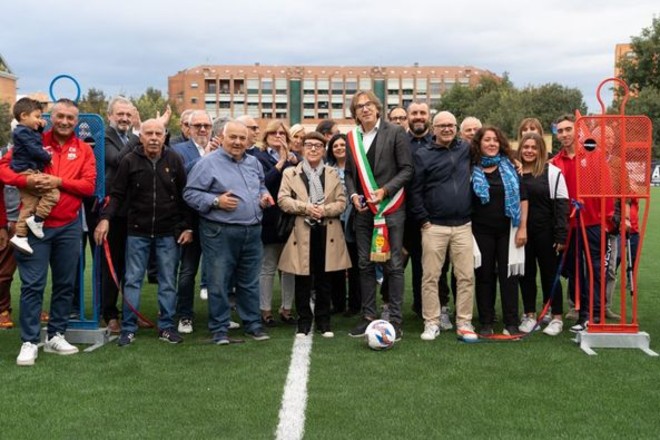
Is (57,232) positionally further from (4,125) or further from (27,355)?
(4,125)

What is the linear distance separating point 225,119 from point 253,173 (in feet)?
2.89

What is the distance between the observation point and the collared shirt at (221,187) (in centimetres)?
640

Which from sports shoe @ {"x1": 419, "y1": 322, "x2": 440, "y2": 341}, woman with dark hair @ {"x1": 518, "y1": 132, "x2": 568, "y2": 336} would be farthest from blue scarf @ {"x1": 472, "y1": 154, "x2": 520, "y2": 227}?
sports shoe @ {"x1": 419, "y1": 322, "x2": 440, "y2": 341}

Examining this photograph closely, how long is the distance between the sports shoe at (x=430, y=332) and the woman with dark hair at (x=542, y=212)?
90 cm

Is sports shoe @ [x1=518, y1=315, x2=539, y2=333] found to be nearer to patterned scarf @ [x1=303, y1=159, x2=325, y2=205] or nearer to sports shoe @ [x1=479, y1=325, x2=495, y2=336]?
sports shoe @ [x1=479, y1=325, x2=495, y2=336]

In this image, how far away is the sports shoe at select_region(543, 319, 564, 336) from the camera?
22.7 feet

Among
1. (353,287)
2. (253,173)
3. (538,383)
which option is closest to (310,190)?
(253,173)

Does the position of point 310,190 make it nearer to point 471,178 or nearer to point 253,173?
point 253,173

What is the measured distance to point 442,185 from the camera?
21.7 ft

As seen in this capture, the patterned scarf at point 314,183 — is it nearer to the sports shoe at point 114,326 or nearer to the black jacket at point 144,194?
the black jacket at point 144,194

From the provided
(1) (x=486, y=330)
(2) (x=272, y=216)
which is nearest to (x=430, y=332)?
(1) (x=486, y=330)

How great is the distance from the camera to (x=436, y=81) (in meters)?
133

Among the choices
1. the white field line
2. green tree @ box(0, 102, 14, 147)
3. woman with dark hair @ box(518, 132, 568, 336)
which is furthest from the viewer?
green tree @ box(0, 102, 14, 147)

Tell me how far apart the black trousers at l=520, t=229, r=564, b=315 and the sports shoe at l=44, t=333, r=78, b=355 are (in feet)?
13.9
